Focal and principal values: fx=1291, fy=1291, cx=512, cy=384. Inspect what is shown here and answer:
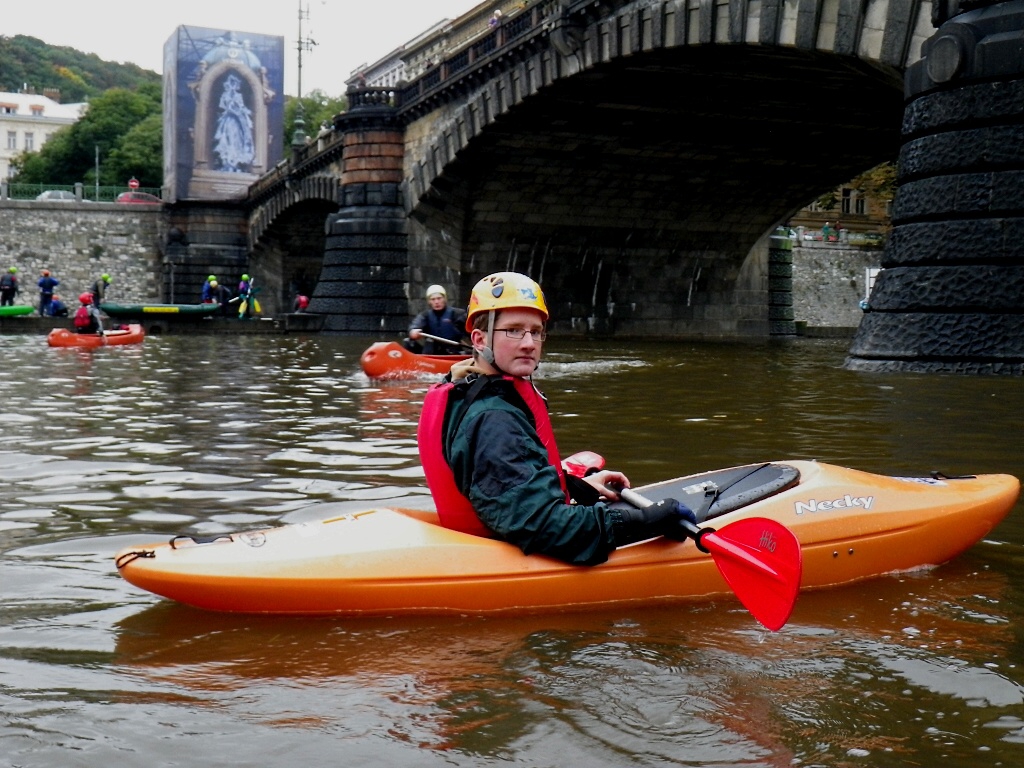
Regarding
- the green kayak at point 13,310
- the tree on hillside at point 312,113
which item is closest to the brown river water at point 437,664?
the green kayak at point 13,310

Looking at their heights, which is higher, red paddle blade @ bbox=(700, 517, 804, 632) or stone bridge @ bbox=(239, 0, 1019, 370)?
stone bridge @ bbox=(239, 0, 1019, 370)

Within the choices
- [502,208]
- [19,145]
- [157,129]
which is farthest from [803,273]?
[19,145]

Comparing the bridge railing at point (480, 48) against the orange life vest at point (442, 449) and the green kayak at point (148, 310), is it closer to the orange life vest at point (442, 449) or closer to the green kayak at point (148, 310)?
the green kayak at point (148, 310)

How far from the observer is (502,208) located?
3020 centimetres

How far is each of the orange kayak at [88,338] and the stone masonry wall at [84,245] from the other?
24.8 m

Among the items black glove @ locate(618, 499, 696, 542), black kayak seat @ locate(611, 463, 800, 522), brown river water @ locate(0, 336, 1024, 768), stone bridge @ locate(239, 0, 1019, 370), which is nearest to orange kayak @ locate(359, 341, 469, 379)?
stone bridge @ locate(239, 0, 1019, 370)

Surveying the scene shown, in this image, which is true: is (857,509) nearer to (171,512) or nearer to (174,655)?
(174,655)

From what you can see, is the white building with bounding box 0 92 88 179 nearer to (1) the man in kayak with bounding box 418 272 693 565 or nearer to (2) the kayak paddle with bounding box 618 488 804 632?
(1) the man in kayak with bounding box 418 272 693 565

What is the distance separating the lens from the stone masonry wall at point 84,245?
1815 inches

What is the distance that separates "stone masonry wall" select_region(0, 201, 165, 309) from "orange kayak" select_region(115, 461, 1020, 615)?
44455 mm

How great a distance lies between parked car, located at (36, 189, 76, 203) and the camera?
4788 centimetres

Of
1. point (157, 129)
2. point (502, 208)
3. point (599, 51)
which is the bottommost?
point (502, 208)

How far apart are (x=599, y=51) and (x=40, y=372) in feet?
34.0

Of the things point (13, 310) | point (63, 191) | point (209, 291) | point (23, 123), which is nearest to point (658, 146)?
point (13, 310)
